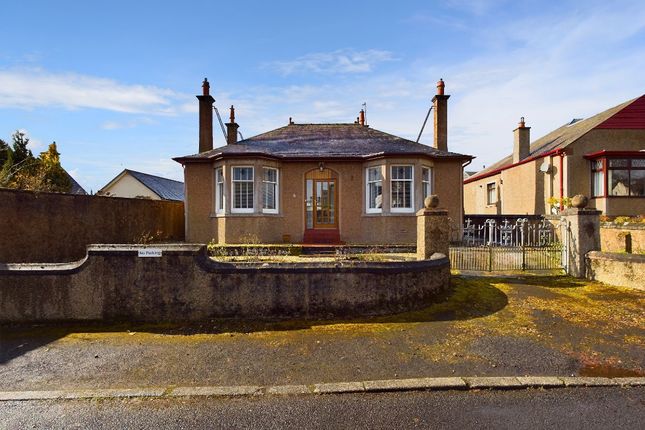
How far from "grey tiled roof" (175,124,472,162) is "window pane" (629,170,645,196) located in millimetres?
9023

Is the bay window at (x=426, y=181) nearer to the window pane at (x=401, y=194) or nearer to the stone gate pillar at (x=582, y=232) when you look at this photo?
the window pane at (x=401, y=194)

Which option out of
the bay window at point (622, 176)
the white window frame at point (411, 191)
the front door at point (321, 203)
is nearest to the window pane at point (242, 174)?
the front door at point (321, 203)

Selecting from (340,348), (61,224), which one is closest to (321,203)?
(61,224)

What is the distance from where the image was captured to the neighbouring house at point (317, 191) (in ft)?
47.0

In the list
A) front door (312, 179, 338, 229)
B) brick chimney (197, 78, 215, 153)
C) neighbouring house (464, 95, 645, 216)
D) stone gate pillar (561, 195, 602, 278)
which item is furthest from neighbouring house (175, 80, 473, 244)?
neighbouring house (464, 95, 645, 216)

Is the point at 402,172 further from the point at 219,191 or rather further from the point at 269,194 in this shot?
the point at 219,191

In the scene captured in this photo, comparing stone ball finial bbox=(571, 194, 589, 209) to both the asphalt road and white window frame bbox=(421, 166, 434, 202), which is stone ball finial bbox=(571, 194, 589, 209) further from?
the asphalt road

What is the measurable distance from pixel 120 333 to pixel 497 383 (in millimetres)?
5384

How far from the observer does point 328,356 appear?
4.95 meters

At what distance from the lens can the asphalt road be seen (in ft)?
11.3

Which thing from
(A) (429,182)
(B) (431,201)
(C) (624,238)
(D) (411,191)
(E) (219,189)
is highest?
(A) (429,182)

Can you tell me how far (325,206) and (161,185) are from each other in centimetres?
2641

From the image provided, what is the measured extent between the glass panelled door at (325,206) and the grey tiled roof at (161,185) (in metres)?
21.6

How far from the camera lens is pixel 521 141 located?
22906mm
